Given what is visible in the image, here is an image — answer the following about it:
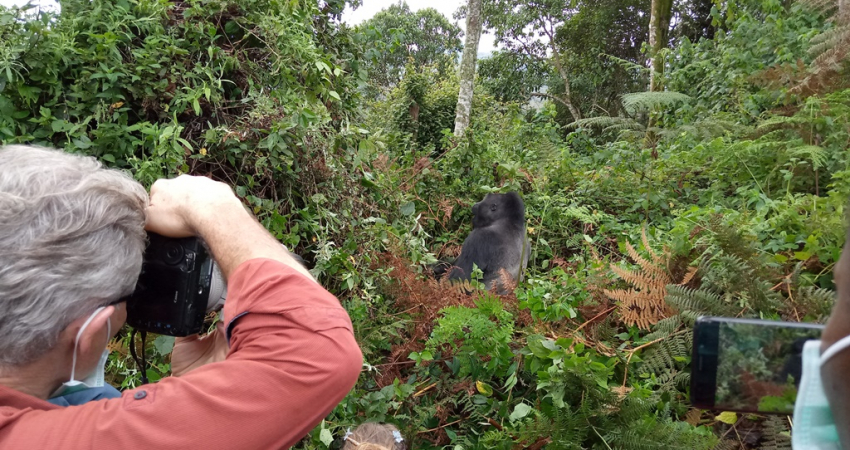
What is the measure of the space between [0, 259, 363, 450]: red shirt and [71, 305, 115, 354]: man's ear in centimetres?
8

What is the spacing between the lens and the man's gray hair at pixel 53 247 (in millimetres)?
726

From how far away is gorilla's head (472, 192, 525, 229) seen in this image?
4.02 meters

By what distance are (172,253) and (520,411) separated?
130 cm

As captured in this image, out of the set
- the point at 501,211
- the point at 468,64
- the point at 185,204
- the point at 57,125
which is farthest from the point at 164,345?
the point at 468,64

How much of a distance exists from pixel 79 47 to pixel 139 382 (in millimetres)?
1069

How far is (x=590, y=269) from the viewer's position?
2604mm

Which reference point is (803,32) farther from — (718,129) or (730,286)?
(730,286)

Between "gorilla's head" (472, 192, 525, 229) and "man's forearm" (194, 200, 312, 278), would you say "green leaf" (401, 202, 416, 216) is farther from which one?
"man's forearm" (194, 200, 312, 278)

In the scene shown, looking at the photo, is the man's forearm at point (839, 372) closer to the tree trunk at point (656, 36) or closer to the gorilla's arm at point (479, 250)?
the gorilla's arm at point (479, 250)

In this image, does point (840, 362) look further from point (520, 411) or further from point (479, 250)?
point (479, 250)

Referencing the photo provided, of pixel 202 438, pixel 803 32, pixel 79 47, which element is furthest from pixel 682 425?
pixel 803 32

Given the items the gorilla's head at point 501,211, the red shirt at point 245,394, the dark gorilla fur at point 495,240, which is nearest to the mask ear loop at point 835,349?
the red shirt at point 245,394

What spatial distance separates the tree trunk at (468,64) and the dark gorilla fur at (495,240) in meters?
1.56

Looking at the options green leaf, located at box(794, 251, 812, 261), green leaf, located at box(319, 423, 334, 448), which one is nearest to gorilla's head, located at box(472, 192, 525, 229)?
green leaf, located at box(794, 251, 812, 261)
